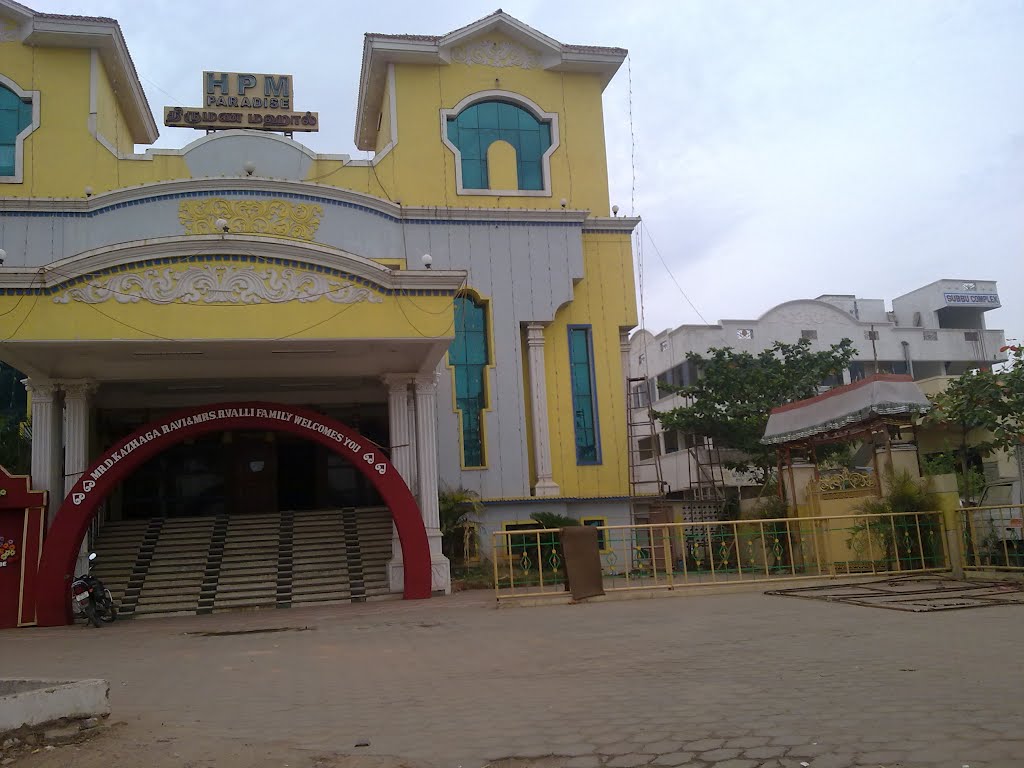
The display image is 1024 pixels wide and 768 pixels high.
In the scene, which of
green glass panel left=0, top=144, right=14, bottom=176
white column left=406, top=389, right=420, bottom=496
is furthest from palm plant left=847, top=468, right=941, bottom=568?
green glass panel left=0, top=144, right=14, bottom=176

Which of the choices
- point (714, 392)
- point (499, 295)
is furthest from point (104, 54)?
point (714, 392)

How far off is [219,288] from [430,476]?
493 cm

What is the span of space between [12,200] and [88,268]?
6164 millimetres

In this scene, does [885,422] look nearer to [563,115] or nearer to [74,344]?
[563,115]

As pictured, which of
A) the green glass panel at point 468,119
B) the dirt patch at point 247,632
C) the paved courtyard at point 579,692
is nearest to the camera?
the paved courtyard at point 579,692

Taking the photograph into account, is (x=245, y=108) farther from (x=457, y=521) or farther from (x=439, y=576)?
(x=439, y=576)

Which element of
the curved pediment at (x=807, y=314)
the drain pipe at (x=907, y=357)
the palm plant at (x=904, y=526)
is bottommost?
the palm plant at (x=904, y=526)

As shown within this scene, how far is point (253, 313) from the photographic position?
14.0 meters

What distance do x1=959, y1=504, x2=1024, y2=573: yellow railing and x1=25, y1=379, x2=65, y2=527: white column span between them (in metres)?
15.3

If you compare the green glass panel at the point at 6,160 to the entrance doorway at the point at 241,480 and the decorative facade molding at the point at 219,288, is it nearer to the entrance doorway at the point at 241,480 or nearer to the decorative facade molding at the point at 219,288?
the entrance doorway at the point at 241,480

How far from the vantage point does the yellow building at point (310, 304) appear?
562 inches

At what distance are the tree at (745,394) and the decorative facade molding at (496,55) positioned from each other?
32.5ft

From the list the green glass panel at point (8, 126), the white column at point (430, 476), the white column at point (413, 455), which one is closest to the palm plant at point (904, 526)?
the white column at point (430, 476)

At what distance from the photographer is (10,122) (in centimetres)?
1925
